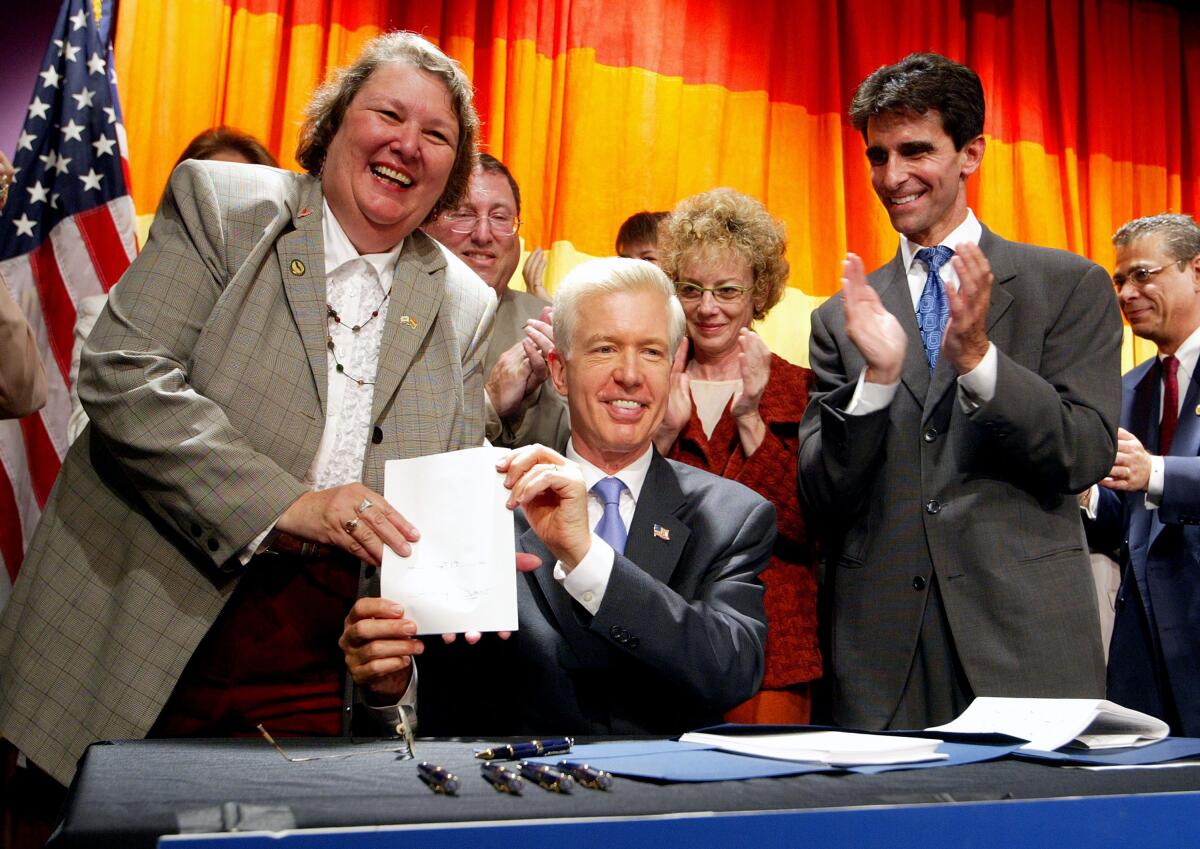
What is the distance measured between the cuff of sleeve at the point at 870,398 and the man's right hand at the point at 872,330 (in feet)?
0.04

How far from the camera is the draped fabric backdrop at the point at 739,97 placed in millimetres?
3760

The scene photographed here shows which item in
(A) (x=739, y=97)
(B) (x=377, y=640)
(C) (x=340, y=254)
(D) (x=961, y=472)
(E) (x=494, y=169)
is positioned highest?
(A) (x=739, y=97)

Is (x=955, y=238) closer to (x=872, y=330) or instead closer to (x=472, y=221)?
(x=872, y=330)

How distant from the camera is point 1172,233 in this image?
407cm

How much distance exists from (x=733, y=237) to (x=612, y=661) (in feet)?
5.07

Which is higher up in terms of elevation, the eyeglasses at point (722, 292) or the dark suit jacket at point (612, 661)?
the eyeglasses at point (722, 292)

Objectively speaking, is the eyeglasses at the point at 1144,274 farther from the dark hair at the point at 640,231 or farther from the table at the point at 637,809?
the table at the point at 637,809

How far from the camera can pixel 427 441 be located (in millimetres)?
2119

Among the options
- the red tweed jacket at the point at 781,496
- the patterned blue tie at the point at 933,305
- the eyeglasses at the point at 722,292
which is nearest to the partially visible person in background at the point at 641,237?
the eyeglasses at the point at 722,292

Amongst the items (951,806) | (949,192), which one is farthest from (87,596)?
(949,192)

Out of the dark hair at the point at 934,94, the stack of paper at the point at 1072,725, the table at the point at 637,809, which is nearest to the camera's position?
the table at the point at 637,809

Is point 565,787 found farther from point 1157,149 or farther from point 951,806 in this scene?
point 1157,149

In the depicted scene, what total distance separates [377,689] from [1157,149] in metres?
4.87

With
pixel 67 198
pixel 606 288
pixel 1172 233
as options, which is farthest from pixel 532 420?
pixel 1172 233
